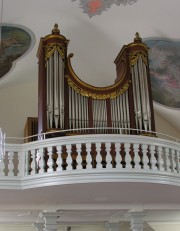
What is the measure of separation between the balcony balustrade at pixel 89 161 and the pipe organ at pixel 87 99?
90cm

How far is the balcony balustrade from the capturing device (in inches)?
333

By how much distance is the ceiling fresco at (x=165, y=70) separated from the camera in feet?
39.7

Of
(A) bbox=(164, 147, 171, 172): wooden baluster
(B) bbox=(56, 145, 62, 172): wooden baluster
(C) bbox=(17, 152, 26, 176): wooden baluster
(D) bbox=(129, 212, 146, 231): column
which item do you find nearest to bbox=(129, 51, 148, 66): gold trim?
(A) bbox=(164, 147, 171, 172): wooden baluster

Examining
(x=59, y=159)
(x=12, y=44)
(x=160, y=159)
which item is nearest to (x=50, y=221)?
(x=59, y=159)

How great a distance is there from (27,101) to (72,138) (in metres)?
5.72

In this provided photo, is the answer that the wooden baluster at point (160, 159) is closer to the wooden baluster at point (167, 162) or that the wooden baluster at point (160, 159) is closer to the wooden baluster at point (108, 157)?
the wooden baluster at point (167, 162)

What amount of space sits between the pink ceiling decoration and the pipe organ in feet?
3.43

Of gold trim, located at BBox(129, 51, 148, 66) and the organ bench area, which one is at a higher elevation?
gold trim, located at BBox(129, 51, 148, 66)

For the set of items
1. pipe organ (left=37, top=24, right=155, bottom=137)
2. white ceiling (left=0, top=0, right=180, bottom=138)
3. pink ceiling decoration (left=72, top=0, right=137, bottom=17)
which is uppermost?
pink ceiling decoration (left=72, top=0, right=137, bottom=17)

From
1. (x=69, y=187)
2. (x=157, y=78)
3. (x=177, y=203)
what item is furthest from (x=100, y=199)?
(x=157, y=78)

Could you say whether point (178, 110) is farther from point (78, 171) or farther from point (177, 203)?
point (78, 171)

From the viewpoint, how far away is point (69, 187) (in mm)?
8719

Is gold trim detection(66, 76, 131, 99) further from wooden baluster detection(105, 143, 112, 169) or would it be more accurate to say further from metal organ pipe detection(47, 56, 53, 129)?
wooden baluster detection(105, 143, 112, 169)

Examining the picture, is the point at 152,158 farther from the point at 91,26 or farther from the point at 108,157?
the point at 91,26
